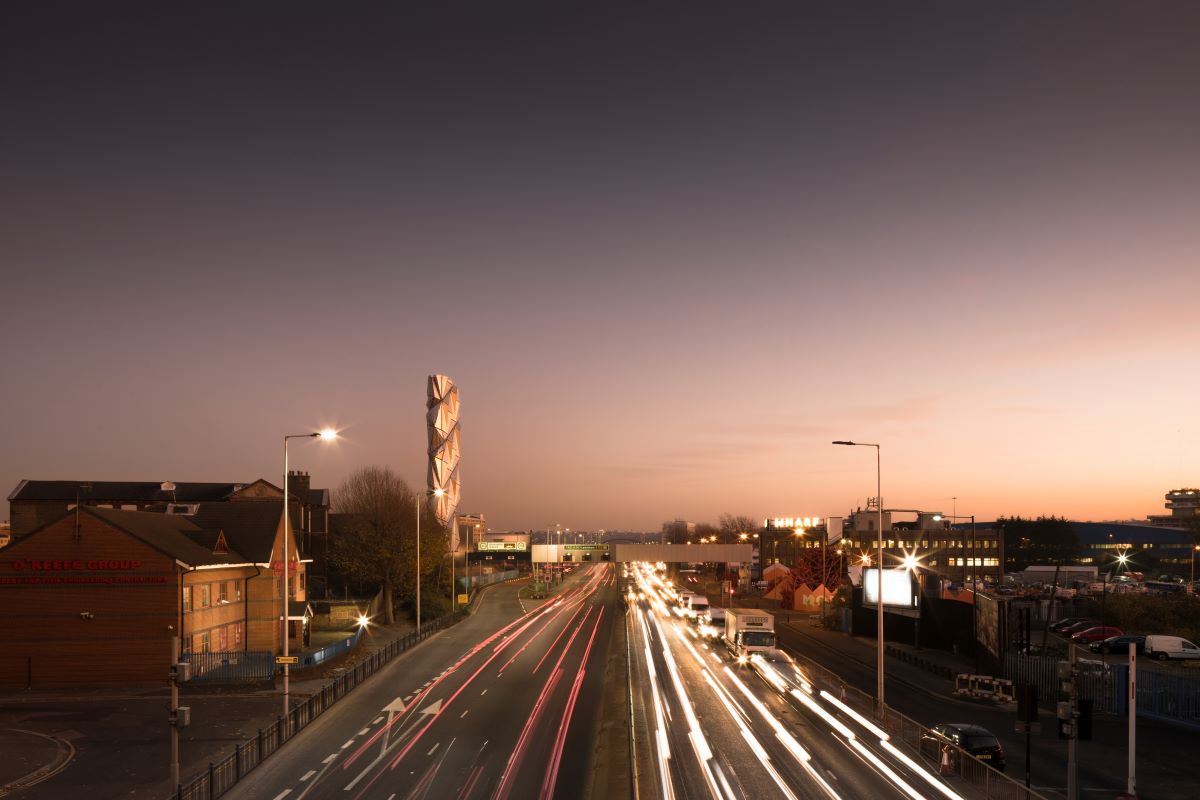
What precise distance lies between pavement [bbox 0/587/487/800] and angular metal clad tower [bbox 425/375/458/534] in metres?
112

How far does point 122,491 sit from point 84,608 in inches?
2336

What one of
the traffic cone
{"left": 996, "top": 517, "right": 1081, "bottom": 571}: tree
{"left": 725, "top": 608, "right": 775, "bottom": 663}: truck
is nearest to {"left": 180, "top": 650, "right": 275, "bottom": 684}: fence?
{"left": 725, "top": 608, "right": 775, "bottom": 663}: truck

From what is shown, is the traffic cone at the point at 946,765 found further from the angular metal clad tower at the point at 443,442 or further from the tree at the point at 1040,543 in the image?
the tree at the point at 1040,543

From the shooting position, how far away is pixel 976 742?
28.9 m

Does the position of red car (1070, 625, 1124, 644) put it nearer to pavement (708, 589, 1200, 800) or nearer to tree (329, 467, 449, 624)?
pavement (708, 589, 1200, 800)

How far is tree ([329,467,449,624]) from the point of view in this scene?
82312 mm

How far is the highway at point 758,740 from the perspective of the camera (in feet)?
84.7

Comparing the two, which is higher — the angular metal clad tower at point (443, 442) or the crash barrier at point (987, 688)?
the angular metal clad tower at point (443, 442)

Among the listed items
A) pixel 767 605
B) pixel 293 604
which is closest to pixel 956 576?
pixel 767 605

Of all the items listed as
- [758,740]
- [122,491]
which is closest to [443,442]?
[122,491]

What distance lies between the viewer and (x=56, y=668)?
48.0 metres

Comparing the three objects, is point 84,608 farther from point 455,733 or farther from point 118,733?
point 455,733

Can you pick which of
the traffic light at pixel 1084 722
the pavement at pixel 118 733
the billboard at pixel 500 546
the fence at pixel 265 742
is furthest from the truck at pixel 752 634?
the billboard at pixel 500 546

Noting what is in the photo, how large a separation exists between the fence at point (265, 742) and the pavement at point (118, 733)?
114 cm
